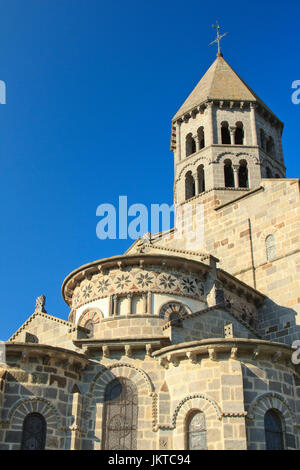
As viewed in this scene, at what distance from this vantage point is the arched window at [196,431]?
16.4 m

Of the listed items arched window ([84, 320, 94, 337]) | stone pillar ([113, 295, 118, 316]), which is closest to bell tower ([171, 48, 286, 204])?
stone pillar ([113, 295, 118, 316])

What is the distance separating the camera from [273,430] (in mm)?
16719

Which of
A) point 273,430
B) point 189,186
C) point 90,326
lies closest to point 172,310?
point 90,326

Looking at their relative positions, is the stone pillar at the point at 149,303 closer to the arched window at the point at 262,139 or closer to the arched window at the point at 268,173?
the arched window at the point at 268,173

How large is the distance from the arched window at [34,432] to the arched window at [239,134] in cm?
Result: 2232

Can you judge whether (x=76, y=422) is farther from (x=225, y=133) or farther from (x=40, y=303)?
(x=225, y=133)

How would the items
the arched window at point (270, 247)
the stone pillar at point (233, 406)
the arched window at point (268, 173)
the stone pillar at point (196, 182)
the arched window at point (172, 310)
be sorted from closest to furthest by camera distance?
the stone pillar at point (233, 406) < the arched window at point (172, 310) < the arched window at point (270, 247) < the stone pillar at point (196, 182) < the arched window at point (268, 173)

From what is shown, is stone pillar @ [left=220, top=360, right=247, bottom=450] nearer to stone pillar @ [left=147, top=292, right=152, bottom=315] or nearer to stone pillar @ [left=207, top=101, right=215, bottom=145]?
stone pillar @ [left=147, top=292, right=152, bottom=315]

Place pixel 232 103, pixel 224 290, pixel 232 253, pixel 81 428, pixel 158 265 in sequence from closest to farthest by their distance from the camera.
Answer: pixel 81 428
pixel 158 265
pixel 224 290
pixel 232 253
pixel 232 103

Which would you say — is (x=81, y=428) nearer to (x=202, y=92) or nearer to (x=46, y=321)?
(x=46, y=321)

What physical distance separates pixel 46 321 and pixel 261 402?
10.1 metres

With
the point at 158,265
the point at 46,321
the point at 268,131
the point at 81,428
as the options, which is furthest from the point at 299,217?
the point at 81,428

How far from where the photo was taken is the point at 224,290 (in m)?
24.4

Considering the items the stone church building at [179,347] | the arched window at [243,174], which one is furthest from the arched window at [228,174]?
the stone church building at [179,347]
